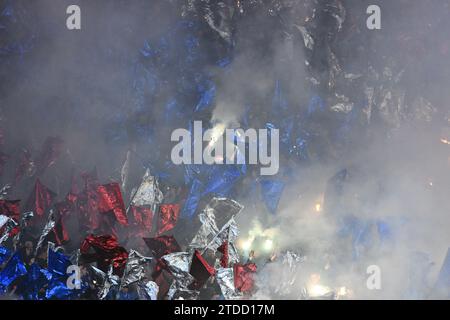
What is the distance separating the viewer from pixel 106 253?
21.1 feet

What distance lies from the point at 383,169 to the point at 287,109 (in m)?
3.26

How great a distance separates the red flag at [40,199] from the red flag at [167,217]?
2391mm

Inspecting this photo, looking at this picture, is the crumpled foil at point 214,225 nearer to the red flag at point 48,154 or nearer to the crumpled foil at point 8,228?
the crumpled foil at point 8,228

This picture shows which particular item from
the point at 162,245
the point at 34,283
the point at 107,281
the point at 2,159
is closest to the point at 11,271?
the point at 34,283

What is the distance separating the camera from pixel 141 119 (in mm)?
9148

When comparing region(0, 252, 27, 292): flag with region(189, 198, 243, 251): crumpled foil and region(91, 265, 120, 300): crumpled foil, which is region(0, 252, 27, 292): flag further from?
region(189, 198, 243, 251): crumpled foil

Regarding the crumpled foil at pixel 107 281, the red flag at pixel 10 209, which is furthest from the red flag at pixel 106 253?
the red flag at pixel 10 209

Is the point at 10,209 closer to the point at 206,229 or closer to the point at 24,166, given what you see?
the point at 24,166

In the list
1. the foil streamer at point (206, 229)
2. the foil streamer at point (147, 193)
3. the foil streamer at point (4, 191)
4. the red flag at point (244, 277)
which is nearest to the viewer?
the red flag at point (244, 277)

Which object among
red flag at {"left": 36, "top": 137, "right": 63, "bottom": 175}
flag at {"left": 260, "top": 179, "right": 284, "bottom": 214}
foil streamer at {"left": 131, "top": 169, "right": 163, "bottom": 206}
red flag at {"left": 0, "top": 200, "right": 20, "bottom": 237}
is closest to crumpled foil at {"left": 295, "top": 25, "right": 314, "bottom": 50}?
flag at {"left": 260, "top": 179, "right": 284, "bottom": 214}

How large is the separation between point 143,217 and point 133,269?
1.84m

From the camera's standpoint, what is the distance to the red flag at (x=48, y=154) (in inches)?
342

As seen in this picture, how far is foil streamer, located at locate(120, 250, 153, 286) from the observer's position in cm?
616
